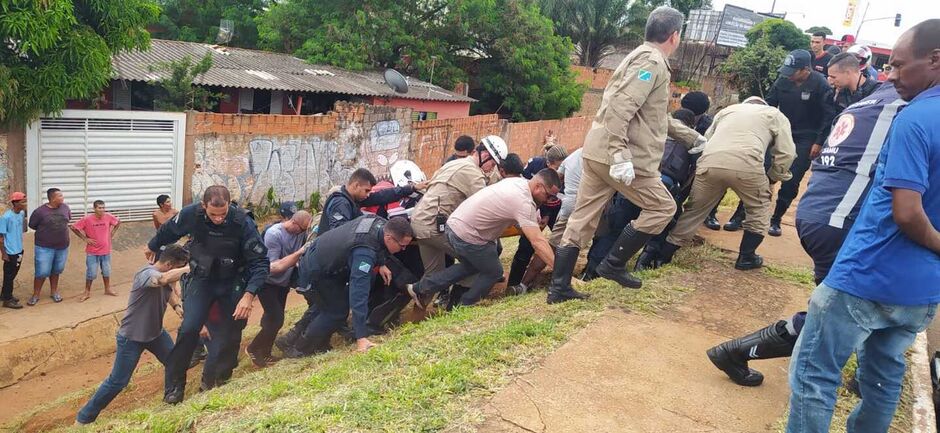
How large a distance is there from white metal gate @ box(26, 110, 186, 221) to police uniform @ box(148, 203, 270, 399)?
587 cm

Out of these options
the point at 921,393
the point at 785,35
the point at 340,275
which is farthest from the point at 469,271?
the point at 785,35

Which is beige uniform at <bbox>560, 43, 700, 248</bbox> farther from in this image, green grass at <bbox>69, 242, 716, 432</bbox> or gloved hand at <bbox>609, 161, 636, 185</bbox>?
green grass at <bbox>69, 242, 716, 432</bbox>

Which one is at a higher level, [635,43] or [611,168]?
[635,43]

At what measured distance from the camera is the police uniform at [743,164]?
17.4ft

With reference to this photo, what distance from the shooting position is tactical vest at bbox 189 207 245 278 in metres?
4.90

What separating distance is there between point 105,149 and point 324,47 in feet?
34.9

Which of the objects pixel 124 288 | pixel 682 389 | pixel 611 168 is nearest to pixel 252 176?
pixel 124 288

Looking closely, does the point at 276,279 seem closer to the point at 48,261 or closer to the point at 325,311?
the point at 325,311

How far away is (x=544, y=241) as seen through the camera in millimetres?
5137

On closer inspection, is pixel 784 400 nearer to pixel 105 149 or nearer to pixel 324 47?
pixel 105 149

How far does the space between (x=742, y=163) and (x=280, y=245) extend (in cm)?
395

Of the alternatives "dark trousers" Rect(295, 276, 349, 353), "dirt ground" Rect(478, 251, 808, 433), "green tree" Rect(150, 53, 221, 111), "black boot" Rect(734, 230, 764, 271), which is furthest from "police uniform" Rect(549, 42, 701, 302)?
"green tree" Rect(150, 53, 221, 111)

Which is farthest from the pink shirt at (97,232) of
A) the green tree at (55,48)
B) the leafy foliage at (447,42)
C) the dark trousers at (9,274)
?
the leafy foliage at (447,42)

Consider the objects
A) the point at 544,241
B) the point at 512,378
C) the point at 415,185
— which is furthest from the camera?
the point at 415,185
